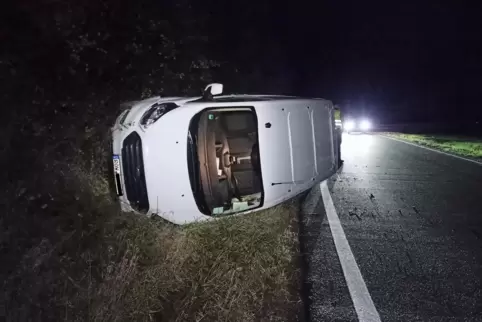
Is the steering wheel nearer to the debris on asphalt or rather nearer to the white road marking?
the white road marking

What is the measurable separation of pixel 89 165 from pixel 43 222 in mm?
2349

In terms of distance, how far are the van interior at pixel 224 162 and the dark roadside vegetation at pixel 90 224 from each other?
0.30 m

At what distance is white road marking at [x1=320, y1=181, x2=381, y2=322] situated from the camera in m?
4.13

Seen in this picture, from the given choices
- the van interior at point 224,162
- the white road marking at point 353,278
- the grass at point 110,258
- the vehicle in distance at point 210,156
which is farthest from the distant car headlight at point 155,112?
the white road marking at point 353,278

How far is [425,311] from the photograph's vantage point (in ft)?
13.9

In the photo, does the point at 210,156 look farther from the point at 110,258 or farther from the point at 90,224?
the point at 110,258

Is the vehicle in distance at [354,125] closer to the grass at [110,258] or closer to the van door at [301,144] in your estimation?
the van door at [301,144]

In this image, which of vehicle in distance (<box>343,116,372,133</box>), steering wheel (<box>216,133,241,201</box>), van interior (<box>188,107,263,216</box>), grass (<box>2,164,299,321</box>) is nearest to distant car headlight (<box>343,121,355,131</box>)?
vehicle in distance (<box>343,116,372,133</box>)

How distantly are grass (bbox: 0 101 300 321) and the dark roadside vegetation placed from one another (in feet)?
0.04

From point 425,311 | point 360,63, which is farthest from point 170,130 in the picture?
point 360,63

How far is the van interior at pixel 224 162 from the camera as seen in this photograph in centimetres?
537

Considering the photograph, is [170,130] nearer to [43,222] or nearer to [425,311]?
[43,222]

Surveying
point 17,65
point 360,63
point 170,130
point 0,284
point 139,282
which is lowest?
point 139,282

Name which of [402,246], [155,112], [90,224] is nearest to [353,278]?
[402,246]
